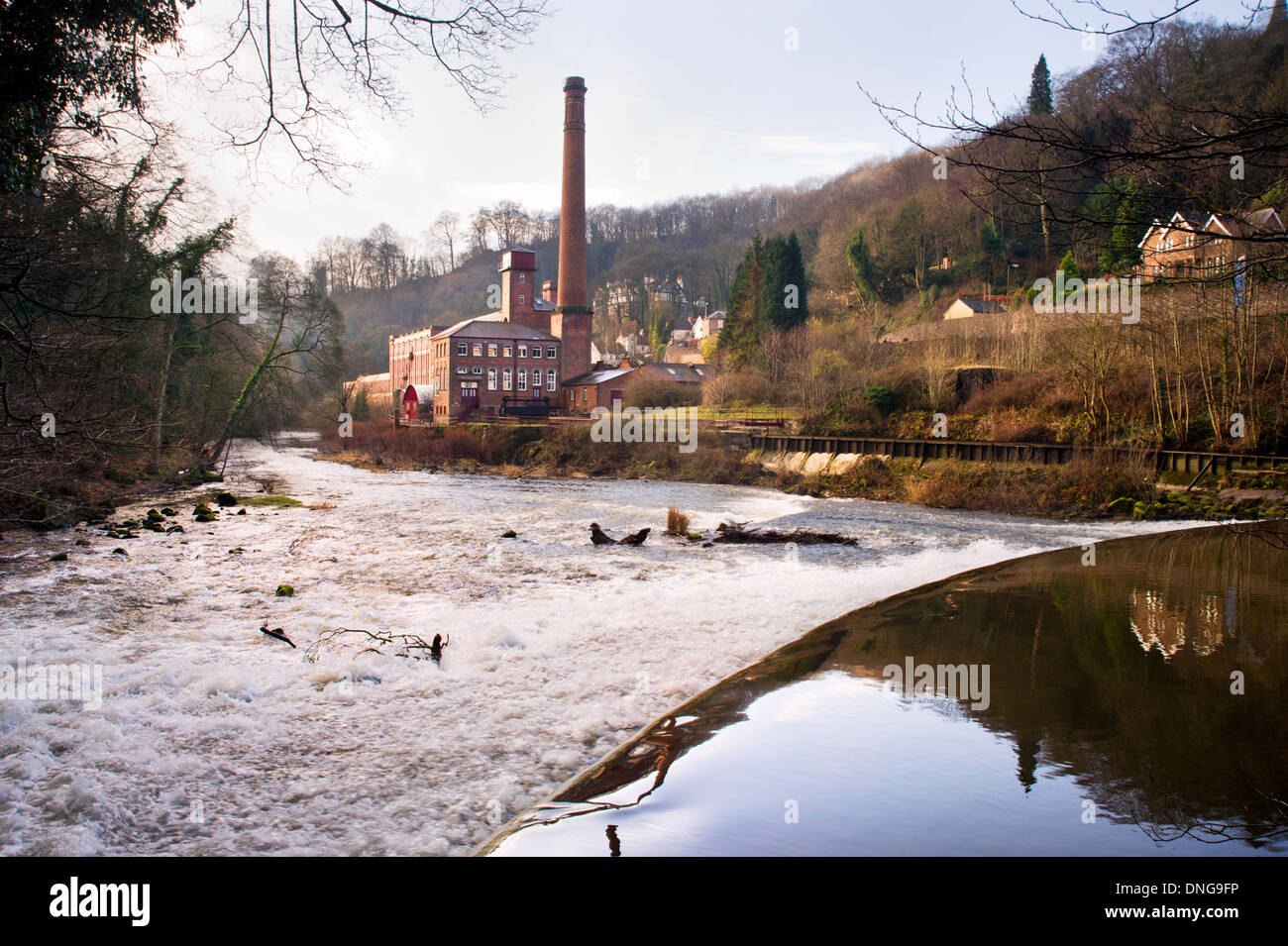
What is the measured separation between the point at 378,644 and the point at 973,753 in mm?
6067

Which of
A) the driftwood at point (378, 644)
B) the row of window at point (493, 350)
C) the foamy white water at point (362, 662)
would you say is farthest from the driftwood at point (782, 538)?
the row of window at point (493, 350)

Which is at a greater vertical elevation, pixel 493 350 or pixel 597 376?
pixel 493 350

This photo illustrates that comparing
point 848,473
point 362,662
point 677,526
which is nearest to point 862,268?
point 848,473

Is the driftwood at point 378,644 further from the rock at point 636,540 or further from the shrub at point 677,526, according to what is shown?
the shrub at point 677,526

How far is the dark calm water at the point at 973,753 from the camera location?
450 cm

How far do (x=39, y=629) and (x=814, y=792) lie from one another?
8.73m

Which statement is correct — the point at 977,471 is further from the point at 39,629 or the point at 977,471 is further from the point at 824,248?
the point at 824,248

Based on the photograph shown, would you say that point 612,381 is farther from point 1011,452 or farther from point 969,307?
point 1011,452

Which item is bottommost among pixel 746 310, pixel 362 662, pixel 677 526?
pixel 362 662

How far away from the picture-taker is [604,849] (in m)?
4.40

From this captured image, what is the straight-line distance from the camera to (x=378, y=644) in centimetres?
873

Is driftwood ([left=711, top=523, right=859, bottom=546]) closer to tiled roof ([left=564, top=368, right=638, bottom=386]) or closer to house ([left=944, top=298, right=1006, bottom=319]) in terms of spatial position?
house ([left=944, top=298, right=1006, bottom=319])

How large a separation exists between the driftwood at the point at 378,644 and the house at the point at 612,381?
47.4 meters

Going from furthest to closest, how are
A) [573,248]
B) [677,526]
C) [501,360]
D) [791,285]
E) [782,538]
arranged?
[501,360] → [573,248] → [791,285] → [677,526] → [782,538]
